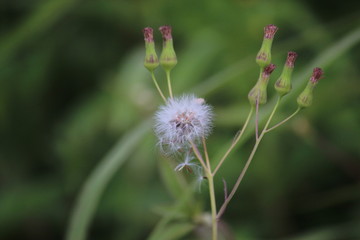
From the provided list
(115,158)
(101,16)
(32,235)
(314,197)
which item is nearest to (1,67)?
(101,16)

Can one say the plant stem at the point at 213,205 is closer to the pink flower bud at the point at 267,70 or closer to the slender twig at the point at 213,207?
the slender twig at the point at 213,207

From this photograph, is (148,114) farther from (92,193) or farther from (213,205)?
(213,205)

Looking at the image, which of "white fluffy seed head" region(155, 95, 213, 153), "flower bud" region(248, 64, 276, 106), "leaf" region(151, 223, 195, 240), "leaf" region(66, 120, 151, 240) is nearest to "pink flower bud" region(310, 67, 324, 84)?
"flower bud" region(248, 64, 276, 106)

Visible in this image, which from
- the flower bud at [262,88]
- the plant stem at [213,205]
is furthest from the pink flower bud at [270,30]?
the plant stem at [213,205]

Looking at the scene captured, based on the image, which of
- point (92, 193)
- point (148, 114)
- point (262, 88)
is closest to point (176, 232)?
point (92, 193)

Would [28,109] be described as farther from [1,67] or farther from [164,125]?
[164,125]

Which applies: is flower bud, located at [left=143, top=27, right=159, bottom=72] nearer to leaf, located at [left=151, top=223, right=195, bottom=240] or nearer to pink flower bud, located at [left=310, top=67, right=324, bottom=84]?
pink flower bud, located at [left=310, top=67, right=324, bottom=84]
